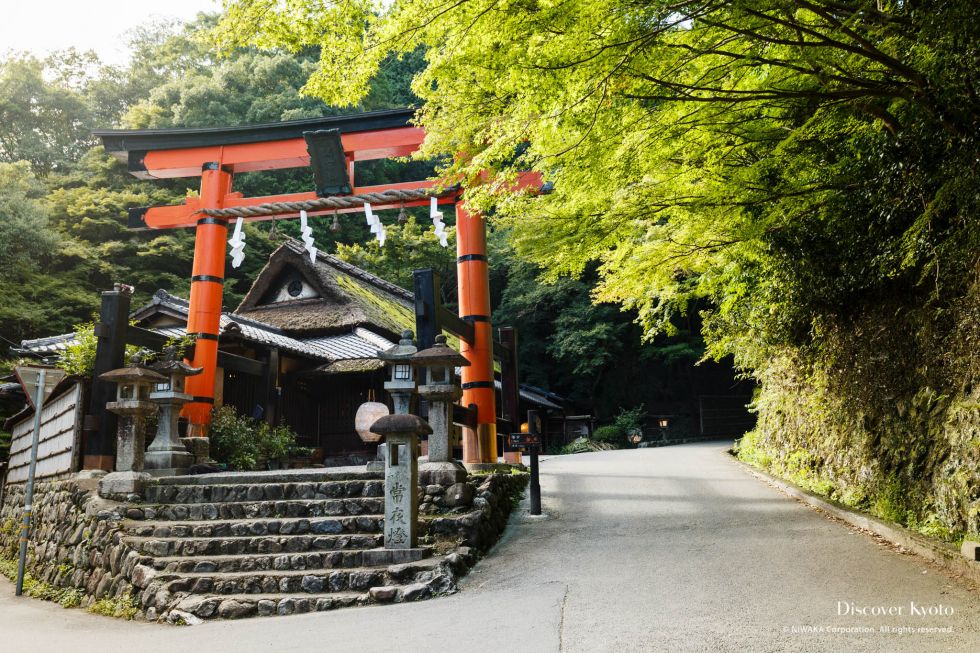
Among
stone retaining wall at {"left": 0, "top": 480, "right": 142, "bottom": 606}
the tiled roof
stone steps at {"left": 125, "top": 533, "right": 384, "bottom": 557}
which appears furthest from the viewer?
the tiled roof

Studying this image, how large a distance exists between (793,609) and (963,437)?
7.07ft

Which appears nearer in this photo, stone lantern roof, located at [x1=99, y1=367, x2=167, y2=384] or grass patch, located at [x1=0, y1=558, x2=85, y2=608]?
grass patch, located at [x1=0, y1=558, x2=85, y2=608]

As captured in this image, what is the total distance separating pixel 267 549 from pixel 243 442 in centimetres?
457

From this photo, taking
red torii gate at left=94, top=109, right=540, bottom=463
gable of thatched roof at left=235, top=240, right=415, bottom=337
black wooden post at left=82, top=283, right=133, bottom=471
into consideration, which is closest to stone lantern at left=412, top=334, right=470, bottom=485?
red torii gate at left=94, top=109, right=540, bottom=463

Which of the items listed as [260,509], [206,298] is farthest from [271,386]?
[260,509]

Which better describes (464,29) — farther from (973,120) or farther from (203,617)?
(203,617)

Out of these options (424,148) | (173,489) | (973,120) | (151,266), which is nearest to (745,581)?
(973,120)

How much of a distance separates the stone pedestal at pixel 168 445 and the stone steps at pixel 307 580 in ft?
8.59

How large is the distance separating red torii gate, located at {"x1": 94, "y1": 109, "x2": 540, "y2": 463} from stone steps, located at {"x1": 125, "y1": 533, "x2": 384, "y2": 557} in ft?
9.42

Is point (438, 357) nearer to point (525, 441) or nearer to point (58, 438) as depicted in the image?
point (525, 441)

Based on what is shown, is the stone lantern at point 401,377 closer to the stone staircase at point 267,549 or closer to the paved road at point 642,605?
the stone staircase at point 267,549

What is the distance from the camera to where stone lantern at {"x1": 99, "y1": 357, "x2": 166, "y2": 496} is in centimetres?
742

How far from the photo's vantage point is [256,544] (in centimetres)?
597

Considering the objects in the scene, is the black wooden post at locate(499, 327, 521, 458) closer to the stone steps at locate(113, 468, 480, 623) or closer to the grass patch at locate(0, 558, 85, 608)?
the stone steps at locate(113, 468, 480, 623)
